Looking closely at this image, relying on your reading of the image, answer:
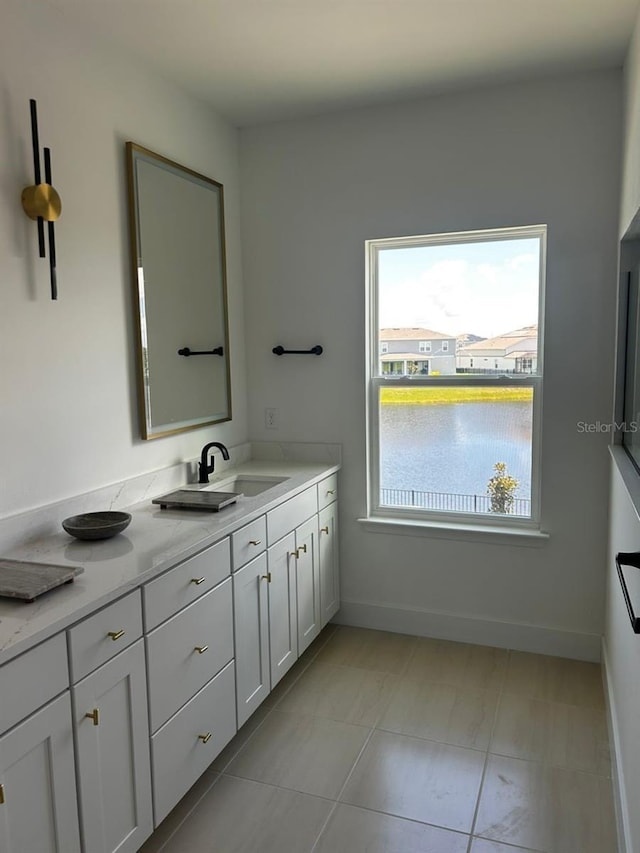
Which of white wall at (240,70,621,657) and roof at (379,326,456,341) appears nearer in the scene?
white wall at (240,70,621,657)

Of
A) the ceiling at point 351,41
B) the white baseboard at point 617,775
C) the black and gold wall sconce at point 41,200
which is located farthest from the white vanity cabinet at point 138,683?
the ceiling at point 351,41

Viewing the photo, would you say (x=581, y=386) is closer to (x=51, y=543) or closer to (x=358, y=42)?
(x=358, y=42)

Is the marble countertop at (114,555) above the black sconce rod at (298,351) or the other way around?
the other way around

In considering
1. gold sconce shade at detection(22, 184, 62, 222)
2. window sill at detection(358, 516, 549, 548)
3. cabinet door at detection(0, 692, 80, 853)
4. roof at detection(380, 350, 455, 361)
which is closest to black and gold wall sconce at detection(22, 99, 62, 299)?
gold sconce shade at detection(22, 184, 62, 222)

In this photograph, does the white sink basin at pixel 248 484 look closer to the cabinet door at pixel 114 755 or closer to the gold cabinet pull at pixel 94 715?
the cabinet door at pixel 114 755

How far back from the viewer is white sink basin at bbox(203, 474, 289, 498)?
298 centimetres

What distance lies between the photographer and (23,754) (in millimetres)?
1367

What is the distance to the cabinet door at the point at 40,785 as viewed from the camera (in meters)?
1.33

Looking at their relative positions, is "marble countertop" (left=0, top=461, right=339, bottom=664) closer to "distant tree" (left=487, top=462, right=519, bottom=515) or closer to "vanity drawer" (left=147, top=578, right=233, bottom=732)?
"vanity drawer" (left=147, top=578, right=233, bottom=732)

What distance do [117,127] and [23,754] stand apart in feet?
7.09

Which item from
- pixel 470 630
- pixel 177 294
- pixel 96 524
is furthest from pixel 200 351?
pixel 470 630

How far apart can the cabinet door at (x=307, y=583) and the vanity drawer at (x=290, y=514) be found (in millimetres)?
48

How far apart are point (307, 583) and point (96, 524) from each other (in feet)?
3.76

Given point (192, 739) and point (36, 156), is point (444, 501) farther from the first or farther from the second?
point (36, 156)
